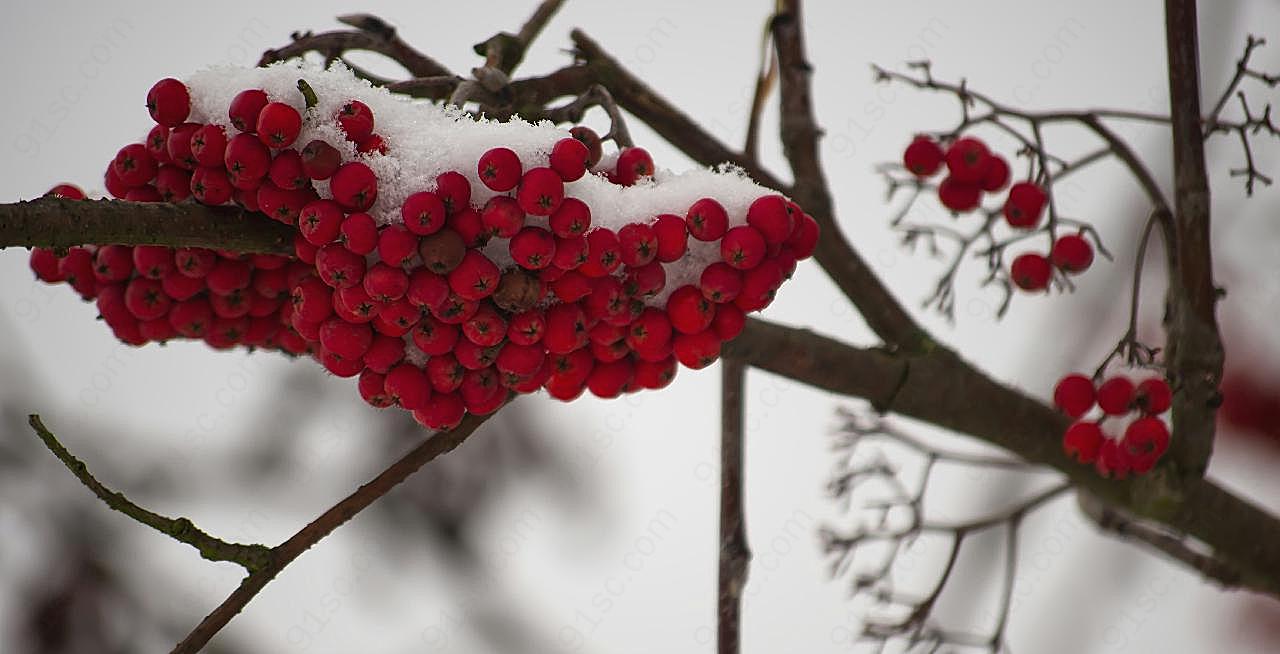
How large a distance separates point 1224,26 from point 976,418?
55 cm

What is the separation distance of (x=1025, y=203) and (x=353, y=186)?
1.79ft

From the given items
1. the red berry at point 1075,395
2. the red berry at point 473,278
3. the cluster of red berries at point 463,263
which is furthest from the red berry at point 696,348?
the red berry at point 1075,395

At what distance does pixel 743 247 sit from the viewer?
0.46 meters

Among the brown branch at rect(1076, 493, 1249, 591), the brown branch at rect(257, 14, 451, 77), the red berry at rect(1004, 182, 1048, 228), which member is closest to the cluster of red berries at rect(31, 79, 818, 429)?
the brown branch at rect(257, 14, 451, 77)

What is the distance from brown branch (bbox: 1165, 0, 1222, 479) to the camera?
70cm

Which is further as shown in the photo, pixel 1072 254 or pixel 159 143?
pixel 1072 254

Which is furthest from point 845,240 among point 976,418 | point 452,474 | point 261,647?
point 261,647

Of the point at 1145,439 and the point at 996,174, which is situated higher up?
the point at 996,174

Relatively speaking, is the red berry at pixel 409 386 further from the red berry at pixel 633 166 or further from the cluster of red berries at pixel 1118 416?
the cluster of red berries at pixel 1118 416

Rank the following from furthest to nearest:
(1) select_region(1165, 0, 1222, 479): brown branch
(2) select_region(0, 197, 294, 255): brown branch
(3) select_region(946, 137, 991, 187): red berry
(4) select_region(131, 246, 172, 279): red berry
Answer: (3) select_region(946, 137, 991, 187): red berry, (1) select_region(1165, 0, 1222, 479): brown branch, (4) select_region(131, 246, 172, 279): red berry, (2) select_region(0, 197, 294, 255): brown branch

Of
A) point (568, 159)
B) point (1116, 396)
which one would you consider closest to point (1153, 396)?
point (1116, 396)

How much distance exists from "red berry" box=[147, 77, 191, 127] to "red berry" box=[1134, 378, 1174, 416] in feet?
2.05

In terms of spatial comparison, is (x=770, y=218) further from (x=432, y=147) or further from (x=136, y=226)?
(x=136, y=226)

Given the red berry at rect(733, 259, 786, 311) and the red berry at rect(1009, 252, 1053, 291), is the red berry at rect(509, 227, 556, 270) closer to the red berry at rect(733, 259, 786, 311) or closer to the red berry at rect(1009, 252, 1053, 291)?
the red berry at rect(733, 259, 786, 311)
